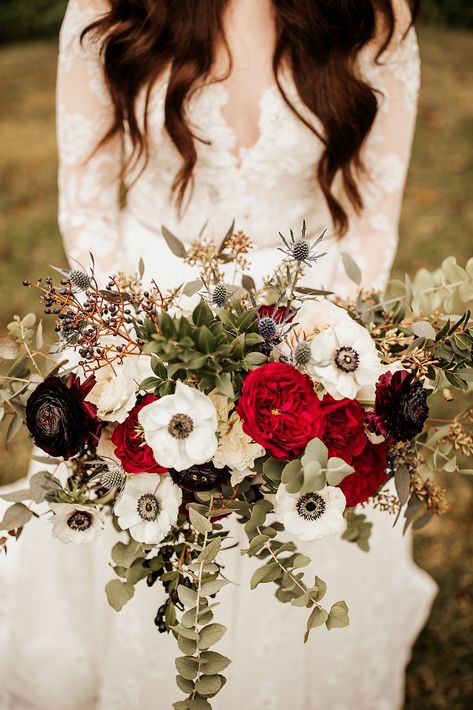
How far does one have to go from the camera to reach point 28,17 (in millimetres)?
9156

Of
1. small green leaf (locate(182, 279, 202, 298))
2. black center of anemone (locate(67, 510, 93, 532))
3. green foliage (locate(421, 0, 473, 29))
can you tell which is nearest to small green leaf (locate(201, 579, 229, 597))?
black center of anemone (locate(67, 510, 93, 532))

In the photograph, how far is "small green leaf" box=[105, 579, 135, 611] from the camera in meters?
1.20

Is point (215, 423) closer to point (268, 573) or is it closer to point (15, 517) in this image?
point (268, 573)

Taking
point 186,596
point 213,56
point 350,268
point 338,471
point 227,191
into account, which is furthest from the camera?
point 227,191

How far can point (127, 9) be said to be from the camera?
172 centimetres

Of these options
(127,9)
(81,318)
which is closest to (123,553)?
(81,318)

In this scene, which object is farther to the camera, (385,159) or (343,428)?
(385,159)

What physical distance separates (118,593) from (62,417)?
35 cm

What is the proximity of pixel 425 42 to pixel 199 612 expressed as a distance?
922 cm

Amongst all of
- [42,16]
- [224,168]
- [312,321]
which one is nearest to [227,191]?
[224,168]

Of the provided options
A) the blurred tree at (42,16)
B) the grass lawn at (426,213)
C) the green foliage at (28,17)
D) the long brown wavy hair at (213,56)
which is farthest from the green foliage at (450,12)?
the long brown wavy hair at (213,56)

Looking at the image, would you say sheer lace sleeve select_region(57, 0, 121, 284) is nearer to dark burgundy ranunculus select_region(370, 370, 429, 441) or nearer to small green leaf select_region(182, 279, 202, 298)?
small green leaf select_region(182, 279, 202, 298)

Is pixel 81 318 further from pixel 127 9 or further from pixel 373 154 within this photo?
pixel 373 154

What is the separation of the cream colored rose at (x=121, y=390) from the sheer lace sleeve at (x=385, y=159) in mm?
1031
